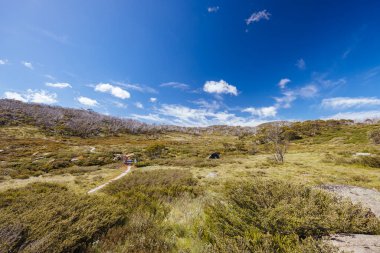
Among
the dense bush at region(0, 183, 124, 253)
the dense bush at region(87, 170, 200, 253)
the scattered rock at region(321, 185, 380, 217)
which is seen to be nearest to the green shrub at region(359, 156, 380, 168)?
the scattered rock at region(321, 185, 380, 217)

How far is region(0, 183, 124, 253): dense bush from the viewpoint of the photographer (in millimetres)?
3365

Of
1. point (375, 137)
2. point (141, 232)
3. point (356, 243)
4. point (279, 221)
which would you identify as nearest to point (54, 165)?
point (141, 232)

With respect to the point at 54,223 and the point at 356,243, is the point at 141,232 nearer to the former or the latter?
the point at 54,223

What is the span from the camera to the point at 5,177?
52.4 ft

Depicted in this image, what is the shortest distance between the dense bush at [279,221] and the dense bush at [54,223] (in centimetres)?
280

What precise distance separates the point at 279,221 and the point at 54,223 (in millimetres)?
5196

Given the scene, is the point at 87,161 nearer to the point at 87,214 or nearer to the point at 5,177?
the point at 5,177

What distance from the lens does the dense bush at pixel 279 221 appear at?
2.99 m

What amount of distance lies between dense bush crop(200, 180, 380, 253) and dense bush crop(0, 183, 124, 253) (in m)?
2.80

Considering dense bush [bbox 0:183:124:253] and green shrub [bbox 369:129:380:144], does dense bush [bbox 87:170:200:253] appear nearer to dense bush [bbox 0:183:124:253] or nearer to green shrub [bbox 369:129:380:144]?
dense bush [bbox 0:183:124:253]

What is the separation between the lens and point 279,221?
3.79 meters

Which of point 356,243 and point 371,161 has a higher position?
point 371,161

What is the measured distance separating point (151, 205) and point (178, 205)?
3.49 feet

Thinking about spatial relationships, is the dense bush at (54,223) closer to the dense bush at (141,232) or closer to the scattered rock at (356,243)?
the dense bush at (141,232)
